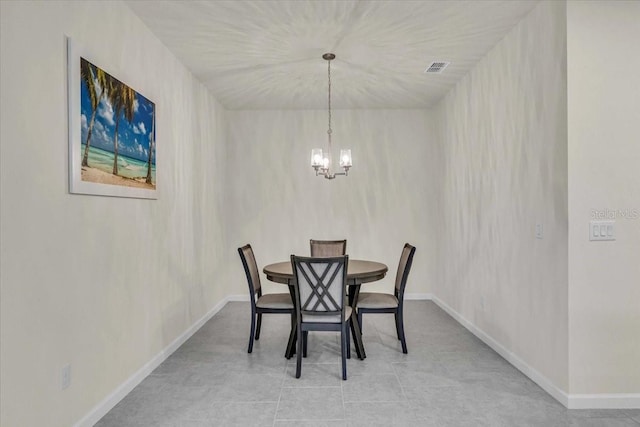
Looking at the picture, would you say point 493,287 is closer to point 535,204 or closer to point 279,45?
point 535,204

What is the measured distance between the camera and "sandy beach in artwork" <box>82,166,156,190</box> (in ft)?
7.52

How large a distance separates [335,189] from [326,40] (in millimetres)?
2546

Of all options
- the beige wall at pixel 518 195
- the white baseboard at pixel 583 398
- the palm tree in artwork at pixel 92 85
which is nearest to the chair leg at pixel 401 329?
the beige wall at pixel 518 195

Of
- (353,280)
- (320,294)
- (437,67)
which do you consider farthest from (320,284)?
(437,67)

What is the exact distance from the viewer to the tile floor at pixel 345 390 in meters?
2.37

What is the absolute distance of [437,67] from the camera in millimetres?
4055

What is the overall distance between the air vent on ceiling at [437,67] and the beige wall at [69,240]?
2.46 meters

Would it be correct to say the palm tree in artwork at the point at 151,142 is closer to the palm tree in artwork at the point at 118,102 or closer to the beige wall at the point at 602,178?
the palm tree in artwork at the point at 118,102

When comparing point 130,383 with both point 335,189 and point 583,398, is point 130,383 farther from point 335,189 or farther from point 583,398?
point 335,189

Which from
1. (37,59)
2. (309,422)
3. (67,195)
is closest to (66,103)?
(37,59)

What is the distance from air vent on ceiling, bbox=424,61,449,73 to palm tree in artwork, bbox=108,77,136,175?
2752mm

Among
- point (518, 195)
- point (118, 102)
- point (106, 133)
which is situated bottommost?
point (518, 195)

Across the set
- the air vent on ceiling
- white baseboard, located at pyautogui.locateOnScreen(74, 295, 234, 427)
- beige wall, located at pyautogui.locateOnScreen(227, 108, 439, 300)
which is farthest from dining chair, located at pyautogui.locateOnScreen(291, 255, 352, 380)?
beige wall, located at pyautogui.locateOnScreen(227, 108, 439, 300)

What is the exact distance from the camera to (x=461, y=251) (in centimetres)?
448
